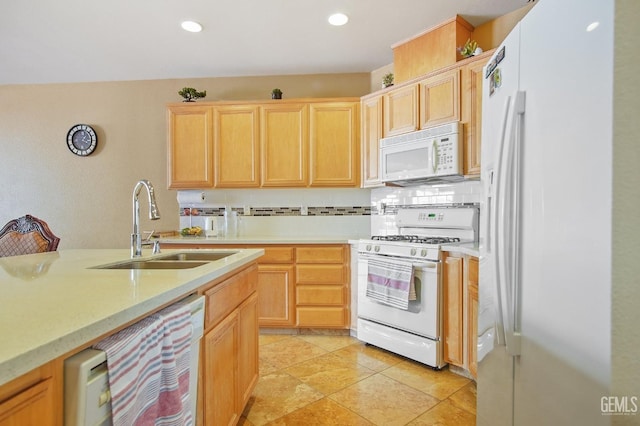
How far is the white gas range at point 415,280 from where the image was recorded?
7.87 feet

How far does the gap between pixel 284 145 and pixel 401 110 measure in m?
1.20

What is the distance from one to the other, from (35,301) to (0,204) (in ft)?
14.9

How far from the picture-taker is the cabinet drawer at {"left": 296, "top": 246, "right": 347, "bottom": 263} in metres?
3.11

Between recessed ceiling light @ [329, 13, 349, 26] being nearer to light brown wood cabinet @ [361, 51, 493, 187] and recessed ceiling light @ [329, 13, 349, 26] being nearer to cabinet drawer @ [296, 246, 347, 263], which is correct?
light brown wood cabinet @ [361, 51, 493, 187]

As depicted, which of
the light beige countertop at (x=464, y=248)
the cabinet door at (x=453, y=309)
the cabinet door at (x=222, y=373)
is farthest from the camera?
the cabinet door at (x=453, y=309)

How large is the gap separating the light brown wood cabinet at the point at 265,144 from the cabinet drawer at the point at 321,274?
84cm

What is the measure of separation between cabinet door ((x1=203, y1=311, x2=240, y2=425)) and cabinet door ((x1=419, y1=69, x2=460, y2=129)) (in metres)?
2.16

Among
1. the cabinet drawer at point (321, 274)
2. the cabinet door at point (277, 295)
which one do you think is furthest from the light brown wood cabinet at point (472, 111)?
the cabinet door at point (277, 295)

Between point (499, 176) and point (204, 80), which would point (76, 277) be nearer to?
point (499, 176)

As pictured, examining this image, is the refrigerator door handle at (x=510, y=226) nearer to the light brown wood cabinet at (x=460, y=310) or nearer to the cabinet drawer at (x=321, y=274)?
the light brown wood cabinet at (x=460, y=310)

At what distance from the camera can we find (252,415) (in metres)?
1.87

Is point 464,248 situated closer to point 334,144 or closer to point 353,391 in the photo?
point 353,391

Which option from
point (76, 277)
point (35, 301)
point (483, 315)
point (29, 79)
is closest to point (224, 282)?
point (76, 277)

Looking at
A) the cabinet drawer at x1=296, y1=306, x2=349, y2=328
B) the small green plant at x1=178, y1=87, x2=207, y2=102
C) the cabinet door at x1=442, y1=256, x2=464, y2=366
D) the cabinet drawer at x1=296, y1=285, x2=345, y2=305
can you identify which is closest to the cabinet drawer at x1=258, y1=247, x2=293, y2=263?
the cabinet drawer at x1=296, y1=285, x2=345, y2=305
